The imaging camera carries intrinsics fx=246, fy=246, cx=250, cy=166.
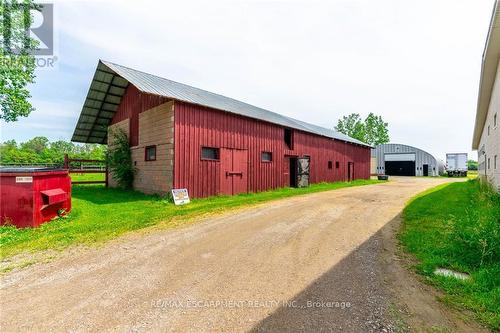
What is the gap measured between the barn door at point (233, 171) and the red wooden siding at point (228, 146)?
32cm

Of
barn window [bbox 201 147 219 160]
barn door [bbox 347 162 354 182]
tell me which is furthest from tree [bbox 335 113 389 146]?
barn window [bbox 201 147 219 160]

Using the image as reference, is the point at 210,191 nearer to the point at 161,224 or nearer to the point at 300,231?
the point at 161,224

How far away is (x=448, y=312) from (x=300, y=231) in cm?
375

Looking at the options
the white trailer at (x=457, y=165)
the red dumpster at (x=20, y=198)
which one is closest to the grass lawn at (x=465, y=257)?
the red dumpster at (x=20, y=198)

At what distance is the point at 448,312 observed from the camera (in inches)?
118

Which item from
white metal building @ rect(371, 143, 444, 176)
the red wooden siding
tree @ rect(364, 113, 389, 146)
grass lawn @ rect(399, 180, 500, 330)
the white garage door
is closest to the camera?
grass lawn @ rect(399, 180, 500, 330)

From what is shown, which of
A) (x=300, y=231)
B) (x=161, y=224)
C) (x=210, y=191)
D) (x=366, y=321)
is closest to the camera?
(x=366, y=321)

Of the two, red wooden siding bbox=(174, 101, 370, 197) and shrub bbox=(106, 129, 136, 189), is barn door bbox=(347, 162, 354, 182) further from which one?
shrub bbox=(106, 129, 136, 189)

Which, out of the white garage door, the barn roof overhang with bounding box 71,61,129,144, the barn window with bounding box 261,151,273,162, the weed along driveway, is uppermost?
the barn roof overhang with bounding box 71,61,129,144

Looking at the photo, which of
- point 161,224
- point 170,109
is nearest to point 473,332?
point 161,224

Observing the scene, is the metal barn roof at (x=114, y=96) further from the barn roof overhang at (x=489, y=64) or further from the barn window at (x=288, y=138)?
the barn roof overhang at (x=489, y=64)

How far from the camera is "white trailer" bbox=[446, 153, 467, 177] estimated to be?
4228 centimetres

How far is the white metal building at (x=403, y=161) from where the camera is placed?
44094 millimetres

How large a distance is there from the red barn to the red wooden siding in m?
0.05
